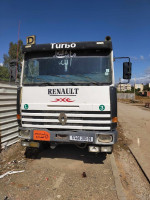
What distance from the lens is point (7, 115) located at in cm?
491

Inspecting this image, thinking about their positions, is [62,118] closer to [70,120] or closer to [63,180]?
[70,120]

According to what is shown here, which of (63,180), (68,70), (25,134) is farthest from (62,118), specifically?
(63,180)

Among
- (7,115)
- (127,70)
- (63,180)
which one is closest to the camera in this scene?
(63,180)

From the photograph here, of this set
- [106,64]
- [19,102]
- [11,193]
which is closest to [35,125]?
[19,102]

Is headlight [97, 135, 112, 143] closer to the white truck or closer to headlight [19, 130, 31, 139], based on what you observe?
the white truck

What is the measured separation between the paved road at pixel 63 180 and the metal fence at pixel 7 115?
122cm

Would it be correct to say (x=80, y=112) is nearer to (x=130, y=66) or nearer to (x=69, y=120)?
(x=69, y=120)

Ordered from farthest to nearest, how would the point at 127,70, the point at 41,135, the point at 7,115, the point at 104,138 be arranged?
the point at 7,115, the point at 127,70, the point at 41,135, the point at 104,138

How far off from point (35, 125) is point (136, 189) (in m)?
2.56

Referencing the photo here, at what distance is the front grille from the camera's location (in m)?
3.40

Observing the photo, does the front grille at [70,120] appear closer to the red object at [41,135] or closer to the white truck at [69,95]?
the white truck at [69,95]

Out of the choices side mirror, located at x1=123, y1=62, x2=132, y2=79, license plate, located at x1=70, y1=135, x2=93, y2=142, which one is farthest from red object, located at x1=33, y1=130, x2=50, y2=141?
side mirror, located at x1=123, y1=62, x2=132, y2=79

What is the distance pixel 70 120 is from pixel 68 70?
3.89 feet

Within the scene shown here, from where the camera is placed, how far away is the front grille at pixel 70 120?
134 inches
